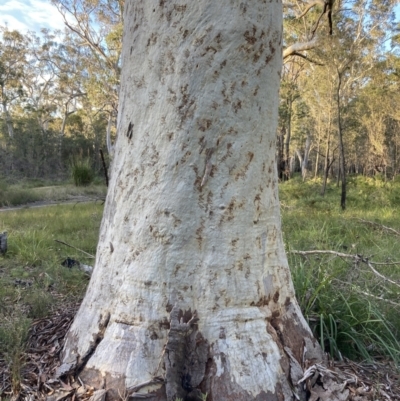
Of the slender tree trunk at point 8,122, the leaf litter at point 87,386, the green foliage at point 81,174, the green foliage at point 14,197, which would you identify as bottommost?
the green foliage at point 14,197

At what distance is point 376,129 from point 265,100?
933 inches

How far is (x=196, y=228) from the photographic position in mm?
1426

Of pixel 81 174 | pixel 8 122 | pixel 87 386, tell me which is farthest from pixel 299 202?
pixel 8 122

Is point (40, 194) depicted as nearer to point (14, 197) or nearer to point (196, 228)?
point (14, 197)

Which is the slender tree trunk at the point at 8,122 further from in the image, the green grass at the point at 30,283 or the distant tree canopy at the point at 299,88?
the green grass at the point at 30,283

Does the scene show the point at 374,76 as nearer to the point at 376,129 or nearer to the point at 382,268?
the point at 376,129

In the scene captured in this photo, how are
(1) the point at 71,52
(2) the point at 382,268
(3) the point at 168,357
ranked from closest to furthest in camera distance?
1. (3) the point at 168,357
2. (2) the point at 382,268
3. (1) the point at 71,52

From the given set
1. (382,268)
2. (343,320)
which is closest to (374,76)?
(382,268)

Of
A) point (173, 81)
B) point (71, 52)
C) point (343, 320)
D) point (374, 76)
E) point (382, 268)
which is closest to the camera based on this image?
point (173, 81)

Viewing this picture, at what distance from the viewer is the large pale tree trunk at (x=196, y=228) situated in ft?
4.52

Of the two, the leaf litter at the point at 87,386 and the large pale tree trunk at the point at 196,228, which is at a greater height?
the large pale tree trunk at the point at 196,228

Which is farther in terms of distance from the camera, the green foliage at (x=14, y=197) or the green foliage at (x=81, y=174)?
the green foliage at (x=81, y=174)

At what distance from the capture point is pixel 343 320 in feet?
6.84

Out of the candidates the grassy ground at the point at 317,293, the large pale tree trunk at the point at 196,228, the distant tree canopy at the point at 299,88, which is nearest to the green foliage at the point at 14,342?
the grassy ground at the point at 317,293
